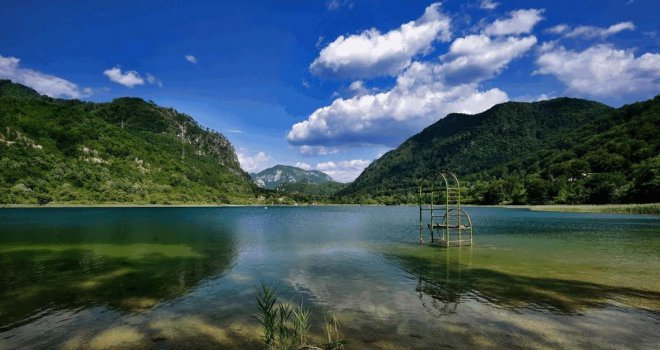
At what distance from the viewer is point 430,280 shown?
21.8 meters

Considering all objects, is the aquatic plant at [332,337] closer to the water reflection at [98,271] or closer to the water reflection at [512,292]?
the water reflection at [512,292]

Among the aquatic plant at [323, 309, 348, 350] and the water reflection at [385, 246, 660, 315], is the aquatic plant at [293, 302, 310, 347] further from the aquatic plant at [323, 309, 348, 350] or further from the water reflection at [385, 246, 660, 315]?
the water reflection at [385, 246, 660, 315]

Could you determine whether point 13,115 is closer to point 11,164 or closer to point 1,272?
point 11,164

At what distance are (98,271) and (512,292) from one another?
1057 inches

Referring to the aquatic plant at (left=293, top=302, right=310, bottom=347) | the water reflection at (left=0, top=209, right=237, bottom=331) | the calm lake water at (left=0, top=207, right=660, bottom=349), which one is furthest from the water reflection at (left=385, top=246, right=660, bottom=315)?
the water reflection at (left=0, top=209, right=237, bottom=331)

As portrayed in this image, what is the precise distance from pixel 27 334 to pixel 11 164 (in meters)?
181

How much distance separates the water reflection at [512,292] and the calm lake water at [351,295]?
2.8 inches

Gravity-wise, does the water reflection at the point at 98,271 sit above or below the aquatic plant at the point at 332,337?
below

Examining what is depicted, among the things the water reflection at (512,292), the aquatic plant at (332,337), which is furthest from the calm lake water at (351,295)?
the aquatic plant at (332,337)

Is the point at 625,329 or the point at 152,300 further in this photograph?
the point at 152,300

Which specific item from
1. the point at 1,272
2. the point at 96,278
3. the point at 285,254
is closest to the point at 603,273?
the point at 285,254

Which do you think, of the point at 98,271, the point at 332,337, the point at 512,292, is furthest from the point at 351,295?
the point at 98,271

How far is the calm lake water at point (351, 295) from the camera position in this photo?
1238cm

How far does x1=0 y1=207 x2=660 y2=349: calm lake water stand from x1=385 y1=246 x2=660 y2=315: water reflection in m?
0.07
